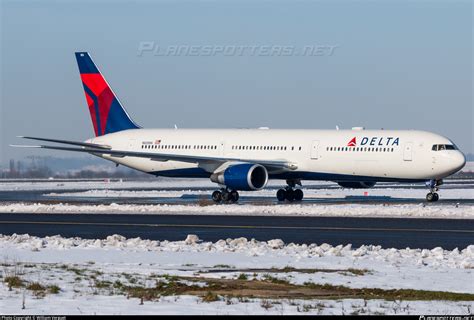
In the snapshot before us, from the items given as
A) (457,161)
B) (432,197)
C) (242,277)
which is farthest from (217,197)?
(242,277)

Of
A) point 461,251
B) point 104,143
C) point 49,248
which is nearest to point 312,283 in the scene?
point 461,251

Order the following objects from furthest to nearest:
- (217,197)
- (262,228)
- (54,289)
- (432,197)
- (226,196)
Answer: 1. (217,197)
2. (226,196)
3. (432,197)
4. (262,228)
5. (54,289)

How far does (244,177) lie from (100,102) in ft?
44.3

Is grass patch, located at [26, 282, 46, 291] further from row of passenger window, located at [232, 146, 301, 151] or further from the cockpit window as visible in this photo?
row of passenger window, located at [232, 146, 301, 151]

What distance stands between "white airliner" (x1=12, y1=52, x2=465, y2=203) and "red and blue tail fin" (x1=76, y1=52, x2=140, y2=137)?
6 centimetres

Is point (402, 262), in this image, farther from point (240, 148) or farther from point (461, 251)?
point (240, 148)

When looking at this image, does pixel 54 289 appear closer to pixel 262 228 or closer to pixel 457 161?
pixel 262 228

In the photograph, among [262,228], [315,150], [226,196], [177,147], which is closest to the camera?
[262,228]

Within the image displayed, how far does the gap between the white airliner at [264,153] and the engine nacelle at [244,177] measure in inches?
1.8

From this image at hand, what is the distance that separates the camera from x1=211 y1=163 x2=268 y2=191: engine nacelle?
4572cm

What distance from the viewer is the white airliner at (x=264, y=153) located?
44812mm

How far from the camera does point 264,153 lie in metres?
49.1

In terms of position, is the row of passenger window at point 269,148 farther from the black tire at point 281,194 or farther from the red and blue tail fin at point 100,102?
the red and blue tail fin at point 100,102

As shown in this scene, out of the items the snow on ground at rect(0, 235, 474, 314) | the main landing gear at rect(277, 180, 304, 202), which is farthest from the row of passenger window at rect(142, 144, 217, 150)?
the snow on ground at rect(0, 235, 474, 314)
